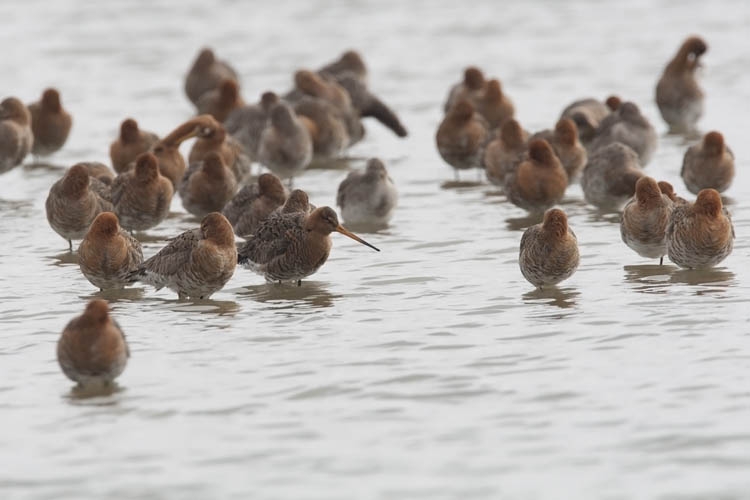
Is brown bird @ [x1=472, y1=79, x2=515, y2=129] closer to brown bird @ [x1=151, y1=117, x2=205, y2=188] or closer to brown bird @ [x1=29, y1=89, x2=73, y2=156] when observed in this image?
brown bird @ [x1=151, y1=117, x2=205, y2=188]

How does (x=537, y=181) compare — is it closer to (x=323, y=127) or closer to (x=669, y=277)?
(x=669, y=277)

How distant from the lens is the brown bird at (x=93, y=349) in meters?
8.75

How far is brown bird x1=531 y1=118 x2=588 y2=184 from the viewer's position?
1566cm

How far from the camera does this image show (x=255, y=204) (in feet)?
44.8

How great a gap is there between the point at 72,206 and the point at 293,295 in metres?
2.74

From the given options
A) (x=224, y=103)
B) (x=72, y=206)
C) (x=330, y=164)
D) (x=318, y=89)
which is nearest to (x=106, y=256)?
(x=72, y=206)

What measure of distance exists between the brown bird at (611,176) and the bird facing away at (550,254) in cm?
307

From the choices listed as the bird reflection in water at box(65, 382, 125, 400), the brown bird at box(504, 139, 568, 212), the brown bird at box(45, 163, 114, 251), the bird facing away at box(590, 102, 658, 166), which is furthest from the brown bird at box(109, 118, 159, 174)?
the bird reflection in water at box(65, 382, 125, 400)

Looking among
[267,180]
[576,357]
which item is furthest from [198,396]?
[267,180]

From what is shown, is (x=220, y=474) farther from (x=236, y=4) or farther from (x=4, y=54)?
(x=236, y=4)

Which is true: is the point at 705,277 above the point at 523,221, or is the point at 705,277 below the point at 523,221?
below

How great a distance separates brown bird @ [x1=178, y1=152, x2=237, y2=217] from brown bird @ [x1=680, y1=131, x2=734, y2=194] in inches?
179

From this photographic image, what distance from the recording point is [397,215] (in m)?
14.9

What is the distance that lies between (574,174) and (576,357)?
6.62m
